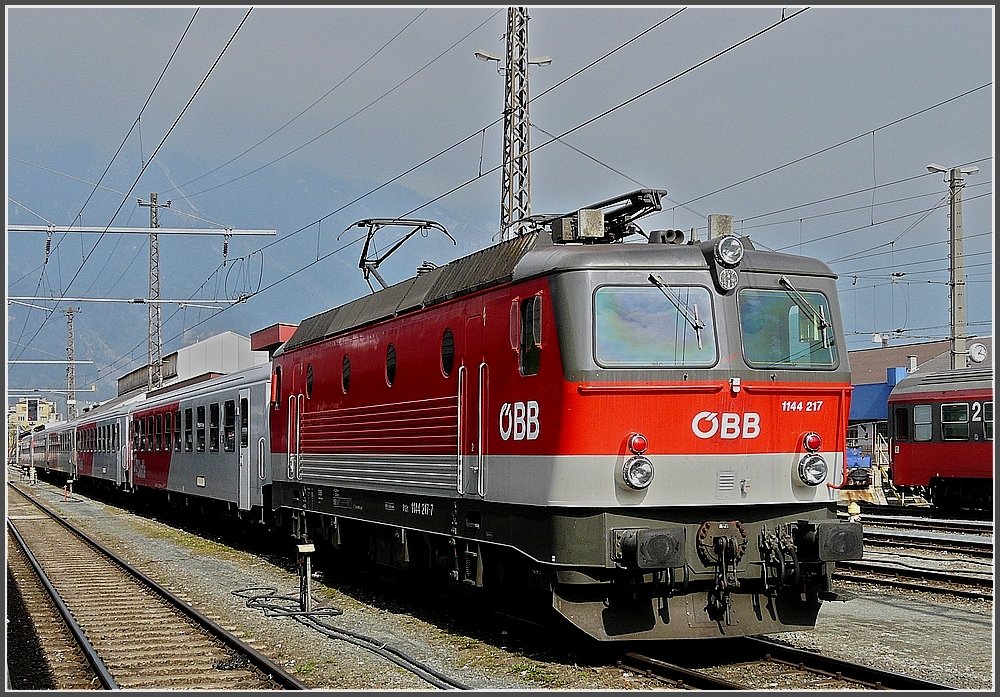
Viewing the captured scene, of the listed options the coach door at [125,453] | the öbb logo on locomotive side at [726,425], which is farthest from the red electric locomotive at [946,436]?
the coach door at [125,453]

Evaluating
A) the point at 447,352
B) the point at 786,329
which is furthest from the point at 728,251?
the point at 447,352

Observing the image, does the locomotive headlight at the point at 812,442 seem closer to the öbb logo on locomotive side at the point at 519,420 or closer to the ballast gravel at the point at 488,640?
the ballast gravel at the point at 488,640

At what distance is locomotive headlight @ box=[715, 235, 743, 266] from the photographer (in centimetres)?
1005

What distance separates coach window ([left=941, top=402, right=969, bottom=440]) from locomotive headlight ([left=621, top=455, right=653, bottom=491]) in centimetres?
2082

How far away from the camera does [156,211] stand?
160 ft

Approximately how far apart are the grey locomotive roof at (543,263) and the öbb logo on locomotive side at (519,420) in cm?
117

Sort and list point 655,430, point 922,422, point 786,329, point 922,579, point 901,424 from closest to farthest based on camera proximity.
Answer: point 655,430
point 786,329
point 922,579
point 922,422
point 901,424

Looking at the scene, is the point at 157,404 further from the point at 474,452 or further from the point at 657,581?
the point at 657,581

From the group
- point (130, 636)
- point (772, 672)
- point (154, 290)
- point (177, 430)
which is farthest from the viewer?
point (154, 290)

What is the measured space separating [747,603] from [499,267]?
3.86m

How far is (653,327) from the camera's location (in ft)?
32.6

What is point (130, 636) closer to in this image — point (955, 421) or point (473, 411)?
point (473, 411)

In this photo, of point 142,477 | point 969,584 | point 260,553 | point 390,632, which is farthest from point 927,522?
point 142,477

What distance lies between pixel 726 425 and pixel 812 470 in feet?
3.25
